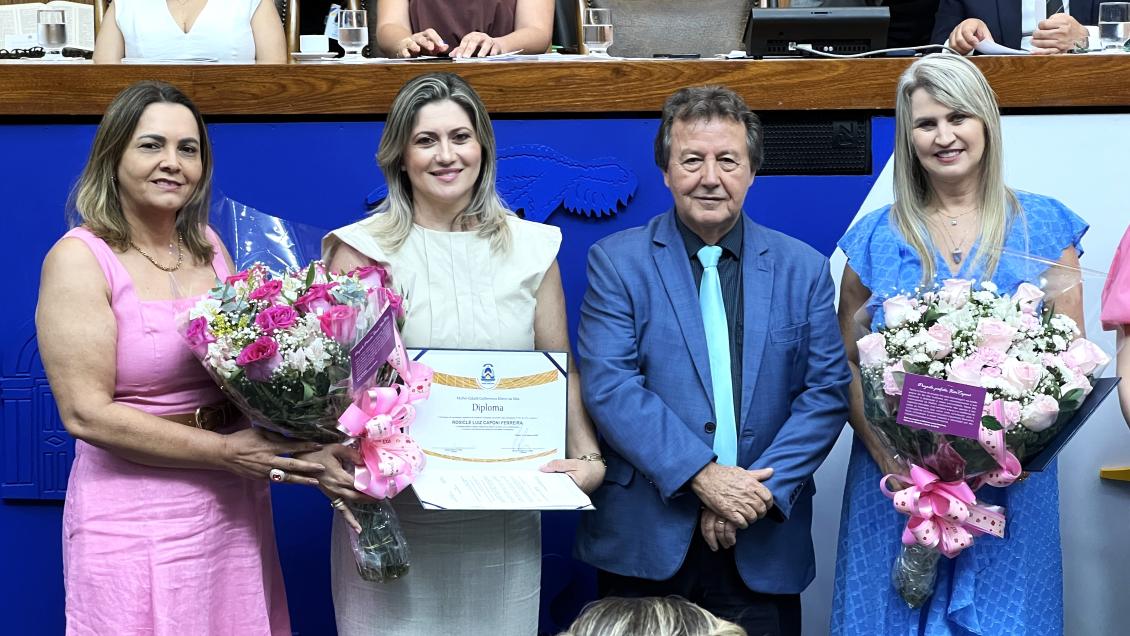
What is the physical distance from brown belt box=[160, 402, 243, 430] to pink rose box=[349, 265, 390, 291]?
41 cm

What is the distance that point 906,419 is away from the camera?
88.1 inches

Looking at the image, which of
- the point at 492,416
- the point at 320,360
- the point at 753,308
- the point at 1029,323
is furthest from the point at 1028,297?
the point at 320,360

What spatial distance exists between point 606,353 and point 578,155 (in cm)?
77

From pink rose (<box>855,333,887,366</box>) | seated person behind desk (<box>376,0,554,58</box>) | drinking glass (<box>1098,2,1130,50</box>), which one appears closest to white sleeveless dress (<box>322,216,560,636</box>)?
pink rose (<box>855,333,887,366</box>)

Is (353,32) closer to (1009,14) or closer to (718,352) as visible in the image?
(718,352)

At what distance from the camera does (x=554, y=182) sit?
320 cm

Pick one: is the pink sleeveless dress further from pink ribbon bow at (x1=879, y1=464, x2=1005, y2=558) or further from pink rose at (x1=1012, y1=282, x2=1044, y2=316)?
pink rose at (x1=1012, y1=282, x2=1044, y2=316)

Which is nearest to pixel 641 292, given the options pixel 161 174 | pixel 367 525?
pixel 367 525

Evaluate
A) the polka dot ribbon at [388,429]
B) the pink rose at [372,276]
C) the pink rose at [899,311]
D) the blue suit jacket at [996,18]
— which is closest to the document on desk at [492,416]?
the polka dot ribbon at [388,429]

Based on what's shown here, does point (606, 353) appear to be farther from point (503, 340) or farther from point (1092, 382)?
point (1092, 382)

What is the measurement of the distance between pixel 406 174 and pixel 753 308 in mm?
749

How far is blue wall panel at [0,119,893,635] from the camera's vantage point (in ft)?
10.5

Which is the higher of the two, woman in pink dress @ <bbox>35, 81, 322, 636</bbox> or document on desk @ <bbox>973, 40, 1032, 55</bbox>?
document on desk @ <bbox>973, 40, 1032, 55</bbox>

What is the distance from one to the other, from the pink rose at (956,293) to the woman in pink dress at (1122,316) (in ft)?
0.96
